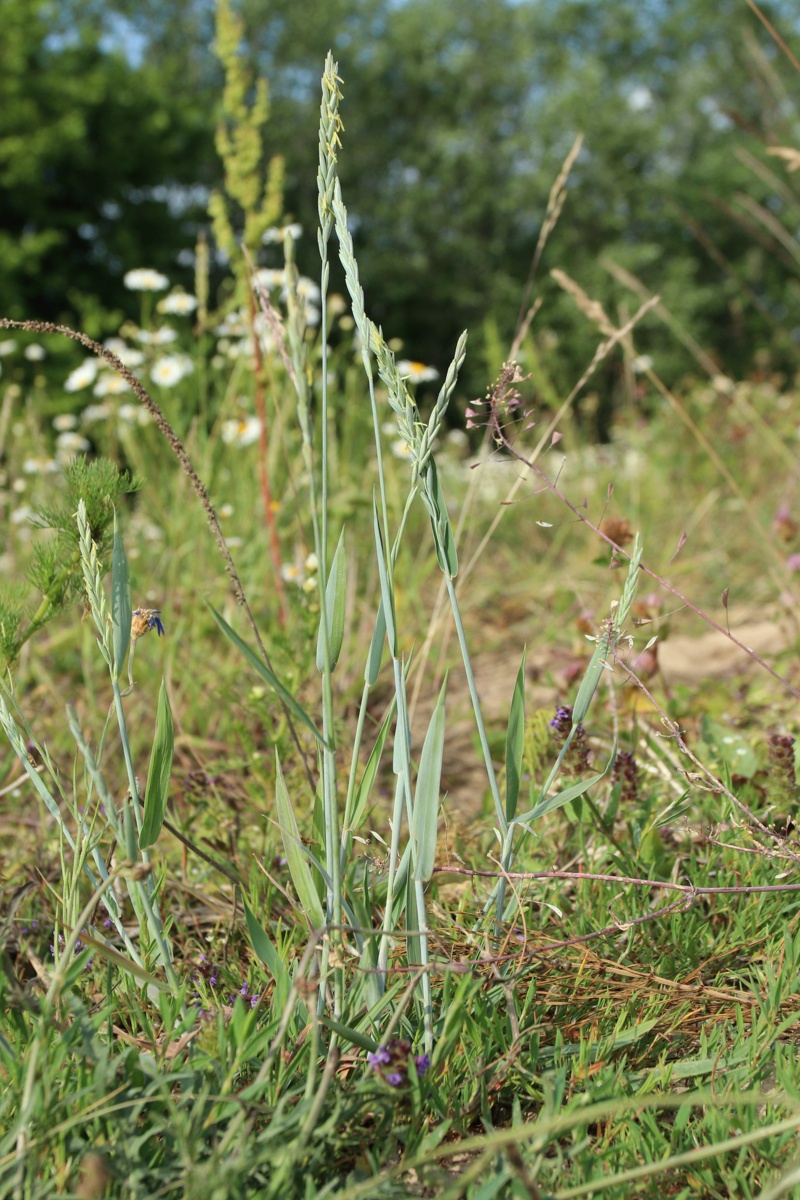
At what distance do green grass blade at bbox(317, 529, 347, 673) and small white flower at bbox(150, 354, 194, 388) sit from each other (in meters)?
2.53

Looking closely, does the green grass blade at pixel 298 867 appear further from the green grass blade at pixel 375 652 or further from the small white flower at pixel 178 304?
the small white flower at pixel 178 304

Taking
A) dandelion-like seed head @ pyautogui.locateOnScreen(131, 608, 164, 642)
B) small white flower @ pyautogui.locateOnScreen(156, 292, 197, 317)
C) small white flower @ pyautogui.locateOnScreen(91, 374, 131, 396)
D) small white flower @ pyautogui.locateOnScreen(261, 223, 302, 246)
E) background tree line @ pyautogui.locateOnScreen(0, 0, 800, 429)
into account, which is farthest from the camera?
background tree line @ pyautogui.locateOnScreen(0, 0, 800, 429)

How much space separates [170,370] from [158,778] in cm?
267

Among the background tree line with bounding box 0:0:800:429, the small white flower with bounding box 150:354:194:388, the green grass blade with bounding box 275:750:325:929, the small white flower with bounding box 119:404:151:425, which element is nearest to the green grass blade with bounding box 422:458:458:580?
the green grass blade with bounding box 275:750:325:929

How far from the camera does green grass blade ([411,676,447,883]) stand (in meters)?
0.98

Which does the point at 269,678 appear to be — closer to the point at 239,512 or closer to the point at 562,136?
the point at 239,512

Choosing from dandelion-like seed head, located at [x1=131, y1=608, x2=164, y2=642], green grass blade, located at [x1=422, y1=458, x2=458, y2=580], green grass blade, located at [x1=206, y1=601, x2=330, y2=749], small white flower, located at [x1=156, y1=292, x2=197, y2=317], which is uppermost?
green grass blade, located at [x1=422, y1=458, x2=458, y2=580]

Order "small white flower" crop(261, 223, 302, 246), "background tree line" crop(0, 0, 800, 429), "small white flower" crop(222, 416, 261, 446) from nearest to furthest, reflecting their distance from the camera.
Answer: "small white flower" crop(261, 223, 302, 246), "small white flower" crop(222, 416, 261, 446), "background tree line" crop(0, 0, 800, 429)

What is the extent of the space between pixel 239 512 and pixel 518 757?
7.17 ft

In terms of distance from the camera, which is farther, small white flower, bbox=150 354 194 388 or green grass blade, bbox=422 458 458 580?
small white flower, bbox=150 354 194 388

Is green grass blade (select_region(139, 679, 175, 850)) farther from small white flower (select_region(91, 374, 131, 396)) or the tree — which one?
the tree

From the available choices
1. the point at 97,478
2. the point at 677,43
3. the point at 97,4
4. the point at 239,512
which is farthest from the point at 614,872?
the point at 677,43

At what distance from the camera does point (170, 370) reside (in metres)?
3.47

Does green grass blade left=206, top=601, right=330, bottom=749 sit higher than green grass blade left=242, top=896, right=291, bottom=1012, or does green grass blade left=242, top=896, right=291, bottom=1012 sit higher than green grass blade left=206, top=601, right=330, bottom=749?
green grass blade left=206, top=601, right=330, bottom=749
